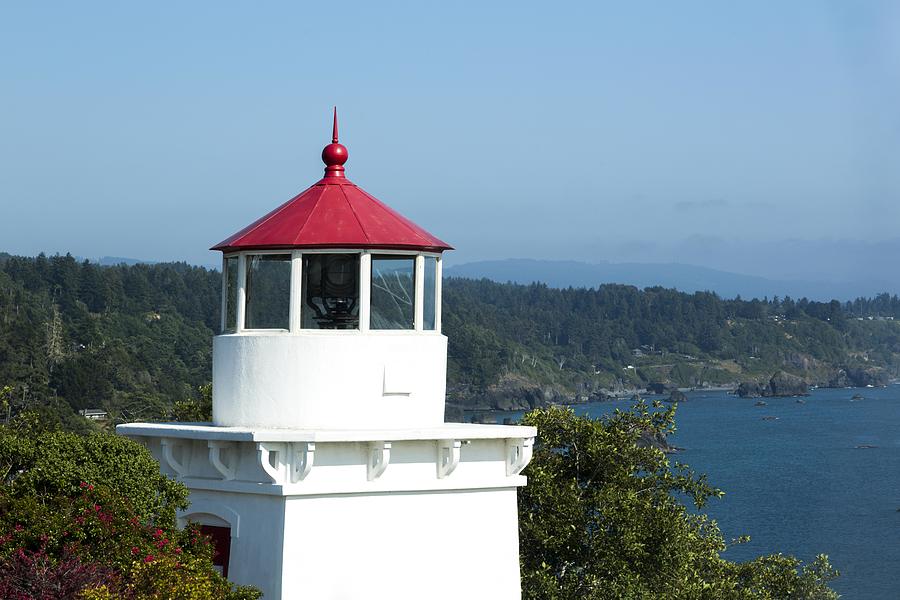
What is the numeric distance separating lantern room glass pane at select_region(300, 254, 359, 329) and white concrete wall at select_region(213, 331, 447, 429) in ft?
0.70

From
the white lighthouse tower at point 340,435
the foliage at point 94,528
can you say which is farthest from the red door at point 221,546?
the foliage at point 94,528

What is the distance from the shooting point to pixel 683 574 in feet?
56.4

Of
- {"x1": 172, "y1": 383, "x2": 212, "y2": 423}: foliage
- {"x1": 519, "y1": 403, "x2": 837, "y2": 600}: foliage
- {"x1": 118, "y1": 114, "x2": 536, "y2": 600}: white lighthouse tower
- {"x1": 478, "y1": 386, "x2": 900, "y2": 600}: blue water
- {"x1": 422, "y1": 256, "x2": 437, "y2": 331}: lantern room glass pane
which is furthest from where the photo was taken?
{"x1": 478, "y1": 386, "x2": 900, "y2": 600}: blue water

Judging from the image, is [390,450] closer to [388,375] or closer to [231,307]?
[388,375]

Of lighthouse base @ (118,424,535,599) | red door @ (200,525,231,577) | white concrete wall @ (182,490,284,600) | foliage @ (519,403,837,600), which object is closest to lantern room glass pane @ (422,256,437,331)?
lighthouse base @ (118,424,535,599)

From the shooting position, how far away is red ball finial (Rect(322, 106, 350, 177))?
12898 millimetres

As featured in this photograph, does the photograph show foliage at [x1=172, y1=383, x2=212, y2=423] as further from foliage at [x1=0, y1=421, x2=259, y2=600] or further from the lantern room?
foliage at [x1=0, y1=421, x2=259, y2=600]

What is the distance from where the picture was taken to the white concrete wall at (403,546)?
11.4 m

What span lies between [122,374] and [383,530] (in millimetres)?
97814

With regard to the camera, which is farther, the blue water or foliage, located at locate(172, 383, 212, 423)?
the blue water

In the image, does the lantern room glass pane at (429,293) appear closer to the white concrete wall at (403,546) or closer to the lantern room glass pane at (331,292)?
the lantern room glass pane at (331,292)

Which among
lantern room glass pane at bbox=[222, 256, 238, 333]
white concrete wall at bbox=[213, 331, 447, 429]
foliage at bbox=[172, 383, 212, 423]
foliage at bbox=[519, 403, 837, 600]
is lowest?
foliage at bbox=[519, 403, 837, 600]

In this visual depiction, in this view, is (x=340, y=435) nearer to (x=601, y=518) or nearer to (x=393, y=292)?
(x=393, y=292)

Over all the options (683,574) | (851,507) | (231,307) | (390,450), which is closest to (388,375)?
(390,450)
